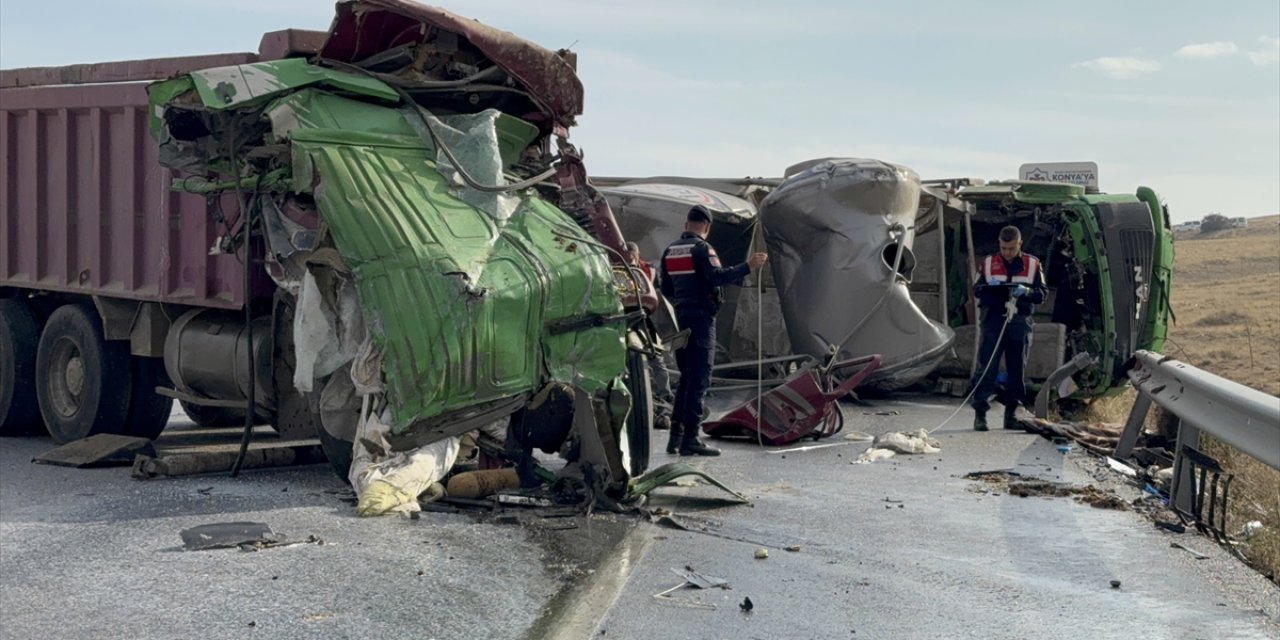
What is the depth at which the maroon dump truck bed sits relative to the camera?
9.62 m

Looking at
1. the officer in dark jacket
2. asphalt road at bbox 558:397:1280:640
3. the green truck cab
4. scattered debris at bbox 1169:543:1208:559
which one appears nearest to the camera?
asphalt road at bbox 558:397:1280:640

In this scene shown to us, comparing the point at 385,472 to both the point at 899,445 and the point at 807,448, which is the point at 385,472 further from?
the point at 899,445

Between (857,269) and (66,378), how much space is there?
6.65m

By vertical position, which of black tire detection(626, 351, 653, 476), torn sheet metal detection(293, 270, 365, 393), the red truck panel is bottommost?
black tire detection(626, 351, 653, 476)

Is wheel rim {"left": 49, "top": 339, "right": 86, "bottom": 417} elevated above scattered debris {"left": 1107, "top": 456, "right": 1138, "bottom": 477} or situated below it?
above

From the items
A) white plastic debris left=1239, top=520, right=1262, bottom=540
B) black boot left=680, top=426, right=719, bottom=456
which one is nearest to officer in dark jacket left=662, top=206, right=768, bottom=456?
black boot left=680, top=426, right=719, bottom=456

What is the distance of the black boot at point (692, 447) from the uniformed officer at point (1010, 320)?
2.71 m

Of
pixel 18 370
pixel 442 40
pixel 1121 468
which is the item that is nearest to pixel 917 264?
pixel 1121 468

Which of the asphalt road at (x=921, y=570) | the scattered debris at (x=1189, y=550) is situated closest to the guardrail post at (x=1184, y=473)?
the asphalt road at (x=921, y=570)

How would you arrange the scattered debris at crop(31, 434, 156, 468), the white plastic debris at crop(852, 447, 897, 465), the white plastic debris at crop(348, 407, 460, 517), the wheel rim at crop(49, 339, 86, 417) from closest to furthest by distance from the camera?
the white plastic debris at crop(348, 407, 460, 517) < the scattered debris at crop(31, 434, 156, 468) < the white plastic debris at crop(852, 447, 897, 465) < the wheel rim at crop(49, 339, 86, 417)

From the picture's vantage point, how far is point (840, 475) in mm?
9438

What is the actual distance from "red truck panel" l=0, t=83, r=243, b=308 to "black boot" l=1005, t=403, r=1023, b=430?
20.3 ft

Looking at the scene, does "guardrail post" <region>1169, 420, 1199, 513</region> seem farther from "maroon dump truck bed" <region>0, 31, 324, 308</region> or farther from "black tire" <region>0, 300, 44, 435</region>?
"black tire" <region>0, 300, 44, 435</region>

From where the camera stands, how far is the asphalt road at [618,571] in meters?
5.36
